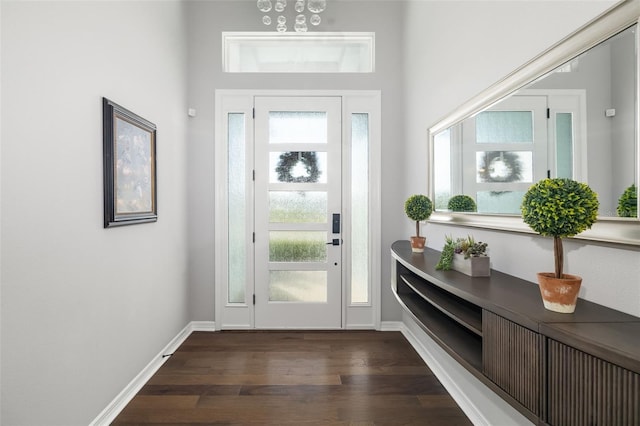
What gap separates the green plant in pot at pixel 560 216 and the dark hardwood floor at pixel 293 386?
139 cm

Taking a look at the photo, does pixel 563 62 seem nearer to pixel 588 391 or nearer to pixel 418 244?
pixel 588 391

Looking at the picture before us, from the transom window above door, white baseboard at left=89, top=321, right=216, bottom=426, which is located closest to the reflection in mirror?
the transom window above door

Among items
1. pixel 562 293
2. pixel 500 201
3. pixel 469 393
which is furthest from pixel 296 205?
pixel 562 293

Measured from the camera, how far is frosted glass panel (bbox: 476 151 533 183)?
1.46 meters

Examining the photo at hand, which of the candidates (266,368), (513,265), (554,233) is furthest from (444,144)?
(266,368)

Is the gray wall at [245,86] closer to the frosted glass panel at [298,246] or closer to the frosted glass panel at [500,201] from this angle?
the frosted glass panel at [298,246]

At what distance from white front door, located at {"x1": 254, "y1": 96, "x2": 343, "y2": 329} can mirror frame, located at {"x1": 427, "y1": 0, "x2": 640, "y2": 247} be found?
1578 millimetres

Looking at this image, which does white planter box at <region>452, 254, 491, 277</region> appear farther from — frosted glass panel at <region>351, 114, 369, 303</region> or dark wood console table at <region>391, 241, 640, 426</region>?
frosted glass panel at <region>351, 114, 369, 303</region>

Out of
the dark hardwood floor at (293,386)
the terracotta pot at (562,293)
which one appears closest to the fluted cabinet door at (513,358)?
the terracotta pot at (562,293)

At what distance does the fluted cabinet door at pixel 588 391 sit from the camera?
718mm

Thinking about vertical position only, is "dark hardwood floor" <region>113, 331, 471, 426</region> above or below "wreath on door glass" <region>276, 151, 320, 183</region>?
below

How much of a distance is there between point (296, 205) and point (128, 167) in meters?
1.61

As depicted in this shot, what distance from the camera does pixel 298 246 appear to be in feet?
11.0

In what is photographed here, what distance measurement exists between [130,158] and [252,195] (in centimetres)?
128
